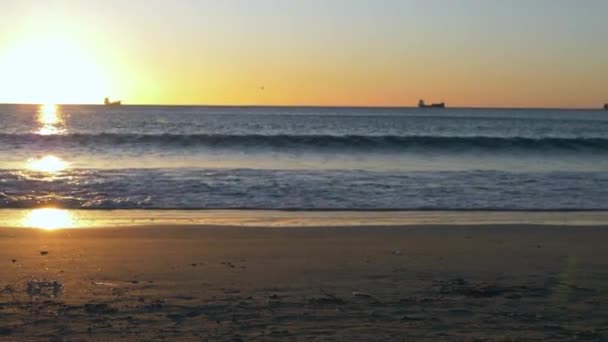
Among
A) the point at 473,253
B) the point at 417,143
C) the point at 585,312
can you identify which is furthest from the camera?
the point at 417,143

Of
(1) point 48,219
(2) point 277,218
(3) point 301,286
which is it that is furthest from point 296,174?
(3) point 301,286

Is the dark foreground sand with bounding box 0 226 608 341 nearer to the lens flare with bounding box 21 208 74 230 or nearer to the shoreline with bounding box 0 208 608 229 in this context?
A: the lens flare with bounding box 21 208 74 230

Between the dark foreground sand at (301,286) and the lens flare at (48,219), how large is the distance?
95 cm

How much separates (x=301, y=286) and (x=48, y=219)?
679cm

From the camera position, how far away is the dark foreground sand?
5.34m

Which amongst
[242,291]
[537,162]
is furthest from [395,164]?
[242,291]

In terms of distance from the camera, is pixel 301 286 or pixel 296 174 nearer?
pixel 301 286

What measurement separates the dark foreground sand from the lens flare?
37.3 inches

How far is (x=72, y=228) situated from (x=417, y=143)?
91.6 ft

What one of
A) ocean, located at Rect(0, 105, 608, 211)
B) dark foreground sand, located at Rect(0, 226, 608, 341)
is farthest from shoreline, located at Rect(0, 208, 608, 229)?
dark foreground sand, located at Rect(0, 226, 608, 341)

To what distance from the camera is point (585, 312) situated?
585 centimetres

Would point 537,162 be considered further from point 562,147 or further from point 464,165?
point 562,147

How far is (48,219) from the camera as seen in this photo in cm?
1216

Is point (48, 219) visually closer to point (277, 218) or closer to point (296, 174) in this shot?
point (277, 218)
